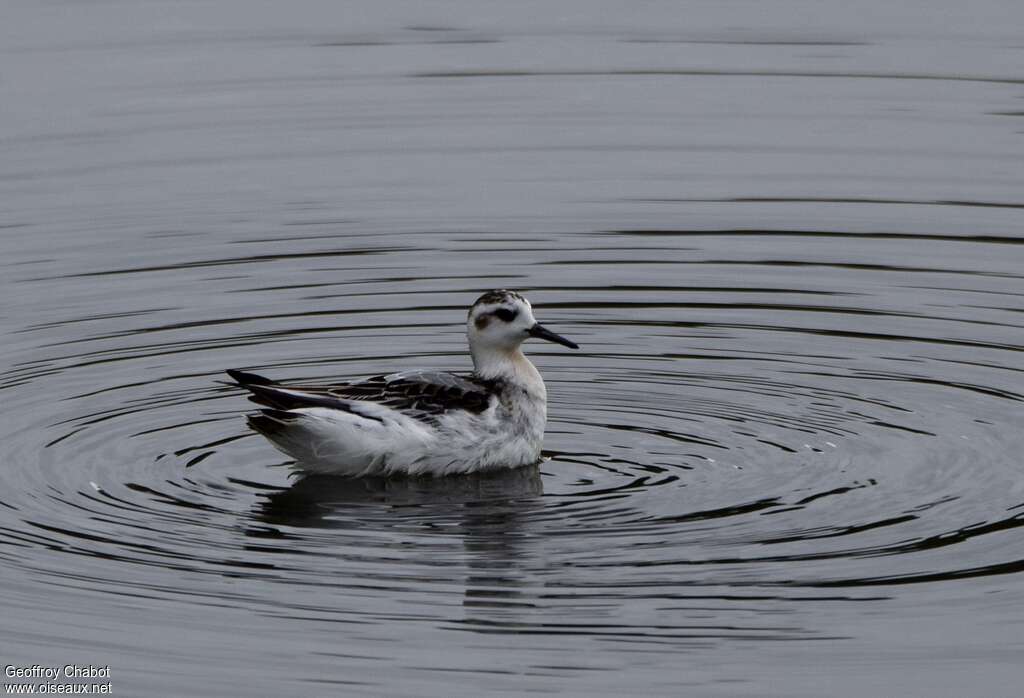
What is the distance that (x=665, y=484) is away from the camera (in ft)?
46.7

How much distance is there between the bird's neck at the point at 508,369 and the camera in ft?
50.5

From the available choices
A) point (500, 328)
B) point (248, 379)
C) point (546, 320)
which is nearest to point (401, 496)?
point (248, 379)

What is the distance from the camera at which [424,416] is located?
48.6 ft

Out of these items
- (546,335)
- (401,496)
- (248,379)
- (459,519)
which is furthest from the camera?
(546,335)

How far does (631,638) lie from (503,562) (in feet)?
4.93

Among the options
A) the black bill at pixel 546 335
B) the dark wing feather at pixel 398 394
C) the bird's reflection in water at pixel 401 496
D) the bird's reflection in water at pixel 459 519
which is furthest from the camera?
the black bill at pixel 546 335

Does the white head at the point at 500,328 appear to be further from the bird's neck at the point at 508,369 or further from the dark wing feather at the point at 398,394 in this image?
the dark wing feather at the point at 398,394

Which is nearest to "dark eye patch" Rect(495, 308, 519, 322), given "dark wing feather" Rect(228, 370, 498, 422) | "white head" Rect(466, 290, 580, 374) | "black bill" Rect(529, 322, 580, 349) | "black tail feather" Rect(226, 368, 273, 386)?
"white head" Rect(466, 290, 580, 374)

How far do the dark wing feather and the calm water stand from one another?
0.53m

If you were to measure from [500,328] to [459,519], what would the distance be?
1.97m

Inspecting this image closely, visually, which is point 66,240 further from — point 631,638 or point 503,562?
point 631,638

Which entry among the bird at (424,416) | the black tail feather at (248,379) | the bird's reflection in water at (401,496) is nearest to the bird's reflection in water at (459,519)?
the bird's reflection in water at (401,496)

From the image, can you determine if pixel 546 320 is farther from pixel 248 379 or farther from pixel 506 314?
pixel 248 379

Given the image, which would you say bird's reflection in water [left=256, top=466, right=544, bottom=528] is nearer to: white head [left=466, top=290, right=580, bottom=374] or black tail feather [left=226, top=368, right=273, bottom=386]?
black tail feather [left=226, top=368, right=273, bottom=386]
